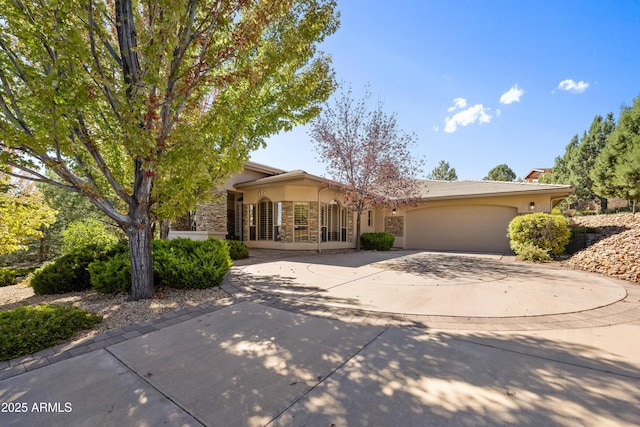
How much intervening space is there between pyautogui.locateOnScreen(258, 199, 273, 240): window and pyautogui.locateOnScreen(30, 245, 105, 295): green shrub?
25.8 feet

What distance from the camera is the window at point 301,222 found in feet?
42.6

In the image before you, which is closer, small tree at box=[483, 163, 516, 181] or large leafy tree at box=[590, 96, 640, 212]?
large leafy tree at box=[590, 96, 640, 212]

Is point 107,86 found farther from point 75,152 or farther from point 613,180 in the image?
point 613,180

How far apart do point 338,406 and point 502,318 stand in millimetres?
3088

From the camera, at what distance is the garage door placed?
13688 mm

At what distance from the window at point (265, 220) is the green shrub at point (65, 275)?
787cm

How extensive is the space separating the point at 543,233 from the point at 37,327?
1330cm

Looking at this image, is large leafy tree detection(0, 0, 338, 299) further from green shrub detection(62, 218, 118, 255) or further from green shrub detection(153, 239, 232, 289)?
green shrub detection(62, 218, 118, 255)

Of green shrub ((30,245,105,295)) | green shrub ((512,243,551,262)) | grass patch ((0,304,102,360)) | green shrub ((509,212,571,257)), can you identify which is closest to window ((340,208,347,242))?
green shrub ((509,212,571,257))

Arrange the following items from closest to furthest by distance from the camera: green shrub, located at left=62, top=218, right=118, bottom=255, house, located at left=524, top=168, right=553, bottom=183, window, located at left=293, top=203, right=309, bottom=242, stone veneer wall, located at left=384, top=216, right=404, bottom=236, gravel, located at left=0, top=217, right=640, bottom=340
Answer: gravel, located at left=0, top=217, right=640, bottom=340, green shrub, located at left=62, top=218, right=118, bottom=255, window, located at left=293, top=203, right=309, bottom=242, stone veneer wall, located at left=384, top=216, right=404, bottom=236, house, located at left=524, top=168, right=553, bottom=183

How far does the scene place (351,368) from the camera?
256 cm

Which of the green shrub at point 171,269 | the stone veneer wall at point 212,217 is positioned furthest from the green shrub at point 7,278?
the stone veneer wall at point 212,217

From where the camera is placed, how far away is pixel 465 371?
2.47 meters

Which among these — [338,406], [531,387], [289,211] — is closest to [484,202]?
[289,211]
